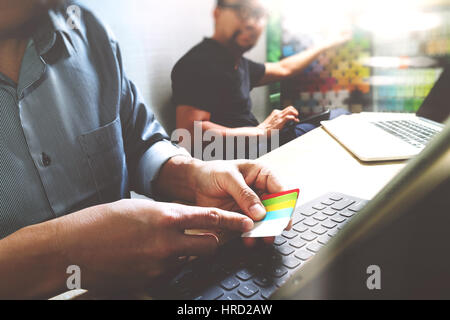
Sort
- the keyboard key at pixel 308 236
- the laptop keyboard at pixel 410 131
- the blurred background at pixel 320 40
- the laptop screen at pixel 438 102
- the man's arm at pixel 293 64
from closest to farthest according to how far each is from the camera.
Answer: the keyboard key at pixel 308 236, the laptop keyboard at pixel 410 131, the laptop screen at pixel 438 102, the blurred background at pixel 320 40, the man's arm at pixel 293 64

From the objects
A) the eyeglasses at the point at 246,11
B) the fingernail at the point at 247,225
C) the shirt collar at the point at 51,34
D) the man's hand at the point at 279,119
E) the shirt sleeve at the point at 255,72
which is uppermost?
the eyeglasses at the point at 246,11

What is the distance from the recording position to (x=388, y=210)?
143 mm

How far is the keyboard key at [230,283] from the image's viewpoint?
1.00ft

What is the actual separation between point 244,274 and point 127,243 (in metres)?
0.13

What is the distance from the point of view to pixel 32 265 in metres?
0.32

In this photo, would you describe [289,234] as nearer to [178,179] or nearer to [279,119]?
[178,179]

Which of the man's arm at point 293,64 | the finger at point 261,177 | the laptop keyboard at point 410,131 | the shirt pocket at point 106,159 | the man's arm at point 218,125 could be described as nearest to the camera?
the finger at point 261,177

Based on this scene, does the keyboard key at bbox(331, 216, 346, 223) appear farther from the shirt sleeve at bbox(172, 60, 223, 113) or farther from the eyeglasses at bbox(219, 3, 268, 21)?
the eyeglasses at bbox(219, 3, 268, 21)

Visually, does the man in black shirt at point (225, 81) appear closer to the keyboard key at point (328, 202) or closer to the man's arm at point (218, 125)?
the man's arm at point (218, 125)

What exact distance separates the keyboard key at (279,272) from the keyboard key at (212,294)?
6 cm

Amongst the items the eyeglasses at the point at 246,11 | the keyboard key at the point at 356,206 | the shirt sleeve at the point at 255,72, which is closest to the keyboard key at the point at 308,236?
the keyboard key at the point at 356,206
